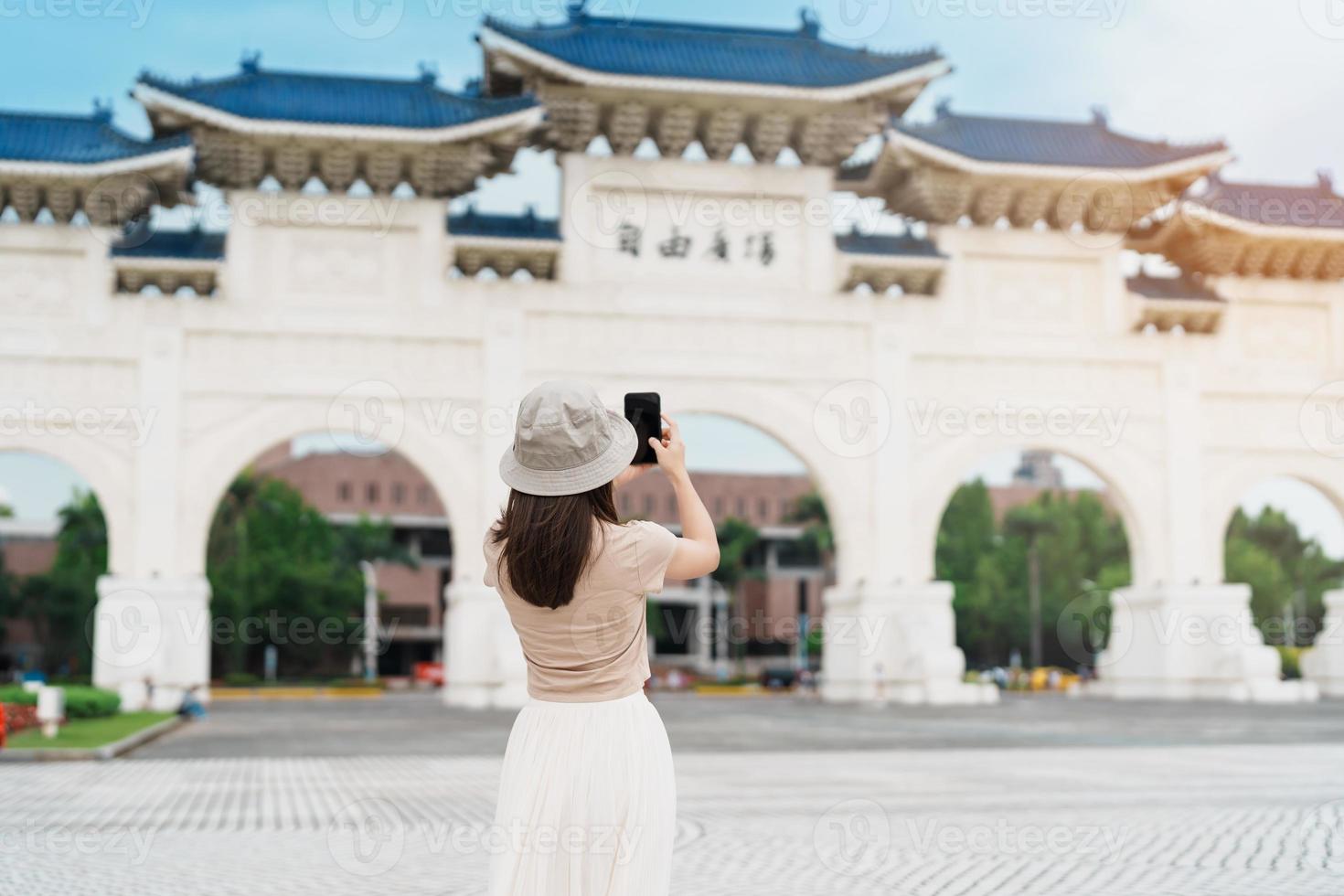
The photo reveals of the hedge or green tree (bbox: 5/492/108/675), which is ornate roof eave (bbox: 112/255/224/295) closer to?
the hedge

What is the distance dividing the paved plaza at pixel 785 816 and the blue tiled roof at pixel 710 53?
11889mm

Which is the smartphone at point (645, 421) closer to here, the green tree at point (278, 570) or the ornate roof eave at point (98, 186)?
the ornate roof eave at point (98, 186)

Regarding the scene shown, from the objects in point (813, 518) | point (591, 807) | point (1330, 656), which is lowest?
point (1330, 656)

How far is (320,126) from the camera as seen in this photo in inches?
864

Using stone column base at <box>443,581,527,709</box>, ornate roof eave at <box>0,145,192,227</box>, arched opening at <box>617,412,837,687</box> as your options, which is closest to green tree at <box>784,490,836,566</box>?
arched opening at <box>617,412,837,687</box>

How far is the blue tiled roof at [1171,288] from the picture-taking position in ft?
82.8

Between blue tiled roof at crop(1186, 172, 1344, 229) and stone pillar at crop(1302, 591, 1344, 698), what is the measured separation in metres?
6.76

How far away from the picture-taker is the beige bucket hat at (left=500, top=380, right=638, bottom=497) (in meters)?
2.89

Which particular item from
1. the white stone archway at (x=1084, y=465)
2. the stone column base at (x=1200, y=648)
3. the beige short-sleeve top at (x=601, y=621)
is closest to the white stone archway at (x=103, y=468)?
the white stone archway at (x=1084, y=465)

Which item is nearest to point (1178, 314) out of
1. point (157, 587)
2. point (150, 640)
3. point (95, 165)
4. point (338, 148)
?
point (338, 148)

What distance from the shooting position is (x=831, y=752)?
43.0ft

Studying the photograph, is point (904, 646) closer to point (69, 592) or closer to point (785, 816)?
point (785, 816)

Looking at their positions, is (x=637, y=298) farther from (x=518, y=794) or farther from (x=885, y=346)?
(x=518, y=794)

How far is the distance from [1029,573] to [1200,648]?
26236 mm
